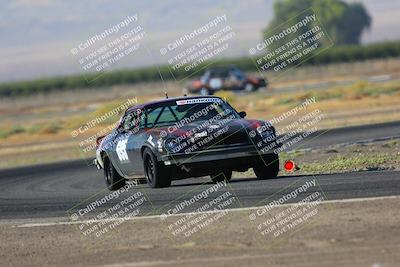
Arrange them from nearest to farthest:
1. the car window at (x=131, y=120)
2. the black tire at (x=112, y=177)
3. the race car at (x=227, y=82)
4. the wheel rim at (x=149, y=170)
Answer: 1. the wheel rim at (x=149, y=170)
2. the car window at (x=131, y=120)
3. the black tire at (x=112, y=177)
4. the race car at (x=227, y=82)

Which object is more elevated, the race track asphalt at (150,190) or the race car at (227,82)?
the race track asphalt at (150,190)

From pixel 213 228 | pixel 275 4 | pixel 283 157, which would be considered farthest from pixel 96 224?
pixel 275 4

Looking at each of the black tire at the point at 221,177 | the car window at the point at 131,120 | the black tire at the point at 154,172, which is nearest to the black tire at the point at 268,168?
the black tire at the point at 221,177

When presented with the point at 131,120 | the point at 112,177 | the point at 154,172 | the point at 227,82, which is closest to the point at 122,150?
the point at 131,120

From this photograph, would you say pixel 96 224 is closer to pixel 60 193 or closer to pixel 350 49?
pixel 60 193

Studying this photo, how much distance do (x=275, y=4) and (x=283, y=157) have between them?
573ft

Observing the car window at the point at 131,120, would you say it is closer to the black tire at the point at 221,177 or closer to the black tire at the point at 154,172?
the black tire at the point at 154,172

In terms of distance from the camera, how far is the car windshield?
15617mm

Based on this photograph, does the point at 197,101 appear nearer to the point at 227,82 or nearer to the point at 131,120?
the point at 131,120

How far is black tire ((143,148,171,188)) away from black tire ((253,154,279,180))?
1.48 meters

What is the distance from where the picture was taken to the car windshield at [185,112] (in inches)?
615

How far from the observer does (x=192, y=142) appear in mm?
14680

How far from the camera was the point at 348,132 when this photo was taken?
92.6 feet

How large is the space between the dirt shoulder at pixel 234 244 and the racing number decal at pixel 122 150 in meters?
4.21
